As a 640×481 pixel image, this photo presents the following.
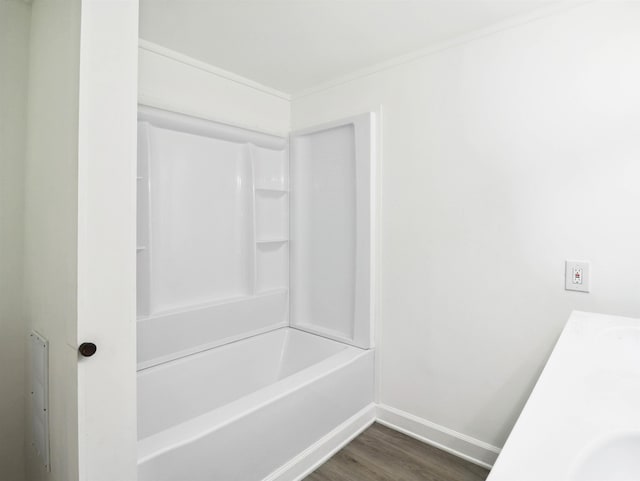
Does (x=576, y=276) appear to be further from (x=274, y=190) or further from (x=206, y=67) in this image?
(x=206, y=67)

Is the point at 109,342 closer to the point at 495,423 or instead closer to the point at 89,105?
the point at 89,105

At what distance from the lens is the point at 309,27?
1.82 m

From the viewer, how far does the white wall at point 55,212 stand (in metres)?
1.04

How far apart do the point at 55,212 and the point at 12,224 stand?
2.11 ft

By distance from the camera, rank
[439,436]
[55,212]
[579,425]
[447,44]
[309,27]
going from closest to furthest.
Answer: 1. [579,425]
2. [55,212]
3. [309,27]
4. [447,44]
5. [439,436]

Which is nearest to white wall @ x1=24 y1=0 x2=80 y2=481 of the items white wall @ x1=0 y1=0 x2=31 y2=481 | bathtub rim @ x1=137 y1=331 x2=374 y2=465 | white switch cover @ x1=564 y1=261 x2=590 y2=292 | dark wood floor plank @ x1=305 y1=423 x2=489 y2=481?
white wall @ x1=0 y1=0 x2=31 y2=481

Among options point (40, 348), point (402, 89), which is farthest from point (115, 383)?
point (402, 89)

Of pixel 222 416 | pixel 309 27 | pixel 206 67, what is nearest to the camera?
pixel 222 416

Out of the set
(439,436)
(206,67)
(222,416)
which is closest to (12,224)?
(222,416)

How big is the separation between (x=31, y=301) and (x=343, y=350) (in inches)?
65.7

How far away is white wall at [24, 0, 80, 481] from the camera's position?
1035 mm

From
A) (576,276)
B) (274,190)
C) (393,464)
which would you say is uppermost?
(274,190)

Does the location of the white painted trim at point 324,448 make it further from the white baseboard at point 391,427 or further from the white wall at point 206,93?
the white wall at point 206,93

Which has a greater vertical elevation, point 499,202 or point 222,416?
point 499,202
